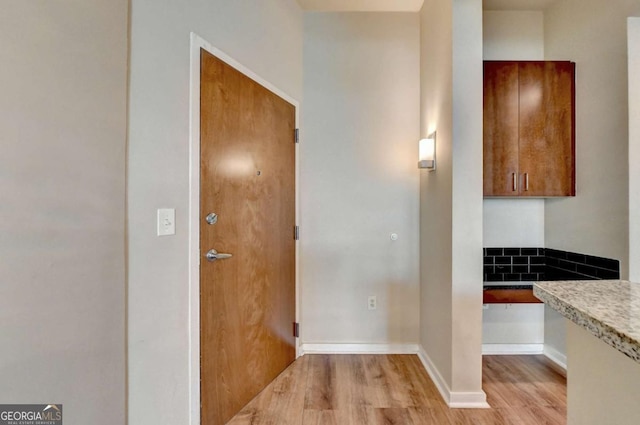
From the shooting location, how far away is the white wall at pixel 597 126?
207 cm

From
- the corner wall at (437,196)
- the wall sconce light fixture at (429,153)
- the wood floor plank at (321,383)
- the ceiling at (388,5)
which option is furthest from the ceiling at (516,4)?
the wood floor plank at (321,383)

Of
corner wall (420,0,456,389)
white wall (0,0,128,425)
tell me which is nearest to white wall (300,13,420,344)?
corner wall (420,0,456,389)

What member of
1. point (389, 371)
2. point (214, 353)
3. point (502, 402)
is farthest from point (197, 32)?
point (502, 402)

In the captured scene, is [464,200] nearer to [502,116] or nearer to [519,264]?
[502,116]

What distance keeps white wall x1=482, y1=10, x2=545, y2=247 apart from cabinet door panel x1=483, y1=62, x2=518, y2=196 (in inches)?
14.8

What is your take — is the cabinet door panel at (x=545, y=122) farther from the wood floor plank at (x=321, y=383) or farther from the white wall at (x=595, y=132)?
the wood floor plank at (x=321, y=383)

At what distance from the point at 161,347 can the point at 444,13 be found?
2.59 metres

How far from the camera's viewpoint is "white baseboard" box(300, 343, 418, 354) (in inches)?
112

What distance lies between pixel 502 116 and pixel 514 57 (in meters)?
0.73

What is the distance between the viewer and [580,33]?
2412mm

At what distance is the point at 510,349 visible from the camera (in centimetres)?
281

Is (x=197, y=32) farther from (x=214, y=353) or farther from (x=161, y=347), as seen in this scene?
(x=214, y=353)

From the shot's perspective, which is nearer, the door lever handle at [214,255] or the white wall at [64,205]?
the white wall at [64,205]

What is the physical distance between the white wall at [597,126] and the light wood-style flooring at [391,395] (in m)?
0.97
